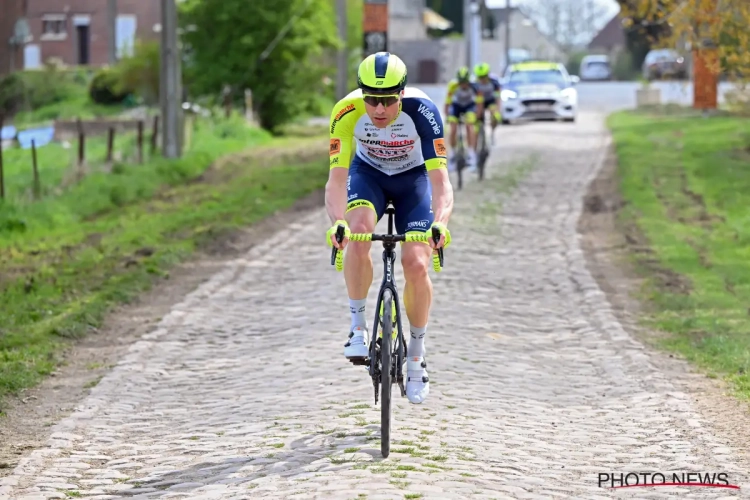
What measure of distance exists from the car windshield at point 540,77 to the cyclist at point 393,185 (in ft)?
107

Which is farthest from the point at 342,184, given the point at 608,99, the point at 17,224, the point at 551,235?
the point at 608,99

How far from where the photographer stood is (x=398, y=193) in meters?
8.06

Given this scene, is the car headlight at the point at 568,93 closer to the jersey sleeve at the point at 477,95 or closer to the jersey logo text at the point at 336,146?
the jersey sleeve at the point at 477,95

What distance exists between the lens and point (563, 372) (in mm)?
10305

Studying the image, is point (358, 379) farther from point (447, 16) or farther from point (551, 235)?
point (447, 16)

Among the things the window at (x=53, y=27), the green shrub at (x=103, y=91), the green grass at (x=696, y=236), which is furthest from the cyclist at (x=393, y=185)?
the window at (x=53, y=27)

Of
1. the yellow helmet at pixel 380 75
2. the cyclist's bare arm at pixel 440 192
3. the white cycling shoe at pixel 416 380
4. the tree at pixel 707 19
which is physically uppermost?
the tree at pixel 707 19

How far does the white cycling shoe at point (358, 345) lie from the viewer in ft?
25.3

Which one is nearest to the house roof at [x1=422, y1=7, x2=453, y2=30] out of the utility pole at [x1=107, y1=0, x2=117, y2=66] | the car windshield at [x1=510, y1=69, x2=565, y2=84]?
the utility pole at [x1=107, y1=0, x2=117, y2=66]

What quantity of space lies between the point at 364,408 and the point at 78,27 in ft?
216

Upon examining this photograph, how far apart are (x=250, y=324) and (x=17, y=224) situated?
27.5 feet

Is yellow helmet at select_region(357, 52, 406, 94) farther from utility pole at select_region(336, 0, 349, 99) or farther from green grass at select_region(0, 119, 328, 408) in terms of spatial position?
utility pole at select_region(336, 0, 349, 99)

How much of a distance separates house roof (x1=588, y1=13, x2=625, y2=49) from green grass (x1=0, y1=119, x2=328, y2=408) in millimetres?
103683

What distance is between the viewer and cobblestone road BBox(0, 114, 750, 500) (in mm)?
7242
